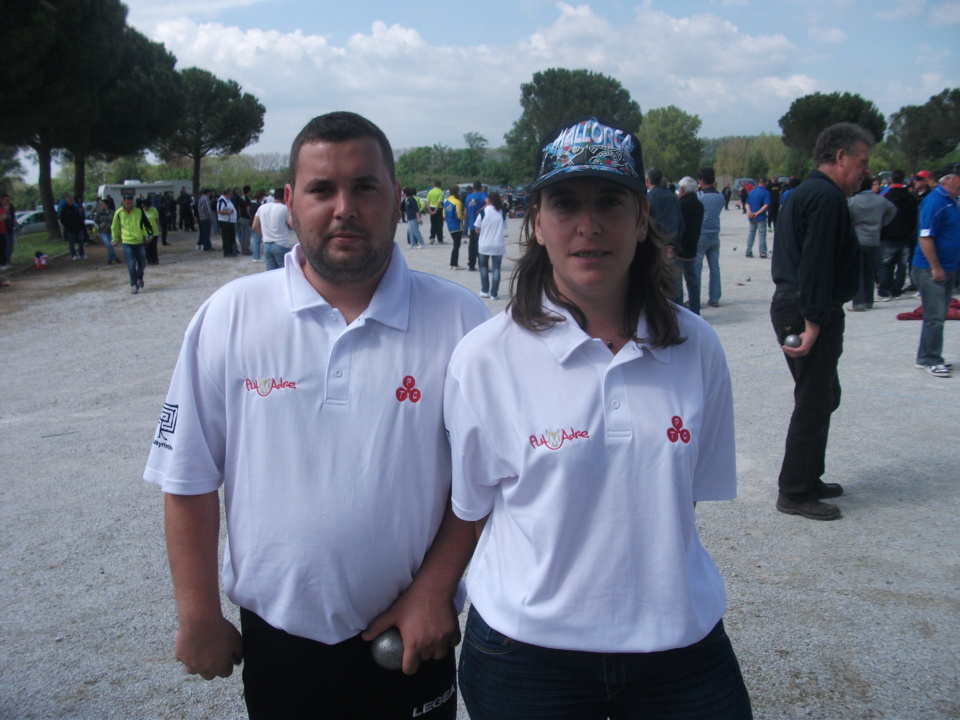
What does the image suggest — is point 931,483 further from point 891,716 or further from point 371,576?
point 371,576

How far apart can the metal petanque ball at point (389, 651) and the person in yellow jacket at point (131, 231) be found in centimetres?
1487

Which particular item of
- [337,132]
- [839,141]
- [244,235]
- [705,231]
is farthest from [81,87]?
[337,132]

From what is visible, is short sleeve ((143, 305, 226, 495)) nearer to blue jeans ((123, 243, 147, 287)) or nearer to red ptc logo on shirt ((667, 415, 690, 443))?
red ptc logo on shirt ((667, 415, 690, 443))

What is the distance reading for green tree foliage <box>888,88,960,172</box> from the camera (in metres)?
53.4

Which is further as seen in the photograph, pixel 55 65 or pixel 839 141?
pixel 55 65

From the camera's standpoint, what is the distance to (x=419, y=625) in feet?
5.70

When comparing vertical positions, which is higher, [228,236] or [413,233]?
[413,233]

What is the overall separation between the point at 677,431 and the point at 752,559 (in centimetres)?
275

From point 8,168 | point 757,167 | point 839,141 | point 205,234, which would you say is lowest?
point 205,234

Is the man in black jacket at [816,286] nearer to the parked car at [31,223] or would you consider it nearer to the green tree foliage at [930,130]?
the parked car at [31,223]

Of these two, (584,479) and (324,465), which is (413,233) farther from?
(584,479)

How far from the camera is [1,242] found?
766 inches

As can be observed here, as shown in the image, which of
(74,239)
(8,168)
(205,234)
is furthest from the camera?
(8,168)

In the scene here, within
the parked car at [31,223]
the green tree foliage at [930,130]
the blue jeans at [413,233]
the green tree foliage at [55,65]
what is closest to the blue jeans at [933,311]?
the blue jeans at [413,233]
